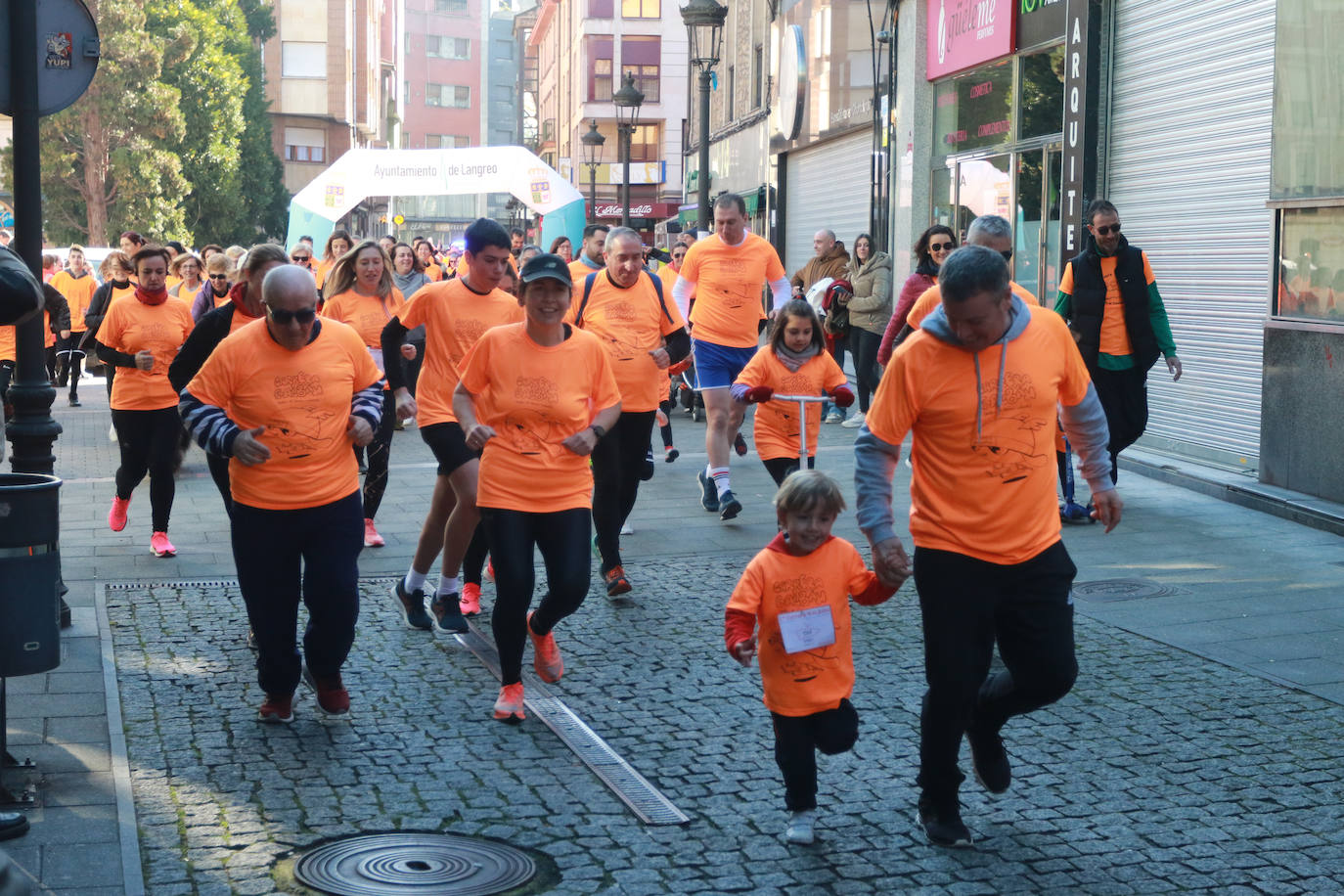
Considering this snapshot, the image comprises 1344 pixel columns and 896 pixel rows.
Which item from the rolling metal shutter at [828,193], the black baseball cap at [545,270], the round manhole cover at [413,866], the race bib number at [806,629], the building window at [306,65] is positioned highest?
the building window at [306,65]

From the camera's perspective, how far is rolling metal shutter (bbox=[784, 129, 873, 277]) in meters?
23.0

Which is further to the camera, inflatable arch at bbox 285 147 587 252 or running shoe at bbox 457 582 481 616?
inflatable arch at bbox 285 147 587 252

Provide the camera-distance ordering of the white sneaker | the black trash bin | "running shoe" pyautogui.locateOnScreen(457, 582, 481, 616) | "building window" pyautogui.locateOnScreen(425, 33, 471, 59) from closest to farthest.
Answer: the black trash bin, "running shoe" pyautogui.locateOnScreen(457, 582, 481, 616), the white sneaker, "building window" pyautogui.locateOnScreen(425, 33, 471, 59)

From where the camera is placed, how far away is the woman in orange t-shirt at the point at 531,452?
5984 millimetres

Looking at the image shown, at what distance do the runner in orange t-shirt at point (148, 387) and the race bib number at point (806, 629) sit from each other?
18.5 feet

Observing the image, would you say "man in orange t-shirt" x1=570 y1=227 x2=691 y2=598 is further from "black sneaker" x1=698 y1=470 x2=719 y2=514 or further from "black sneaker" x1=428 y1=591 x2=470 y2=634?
"black sneaker" x1=698 y1=470 x2=719 y2=514

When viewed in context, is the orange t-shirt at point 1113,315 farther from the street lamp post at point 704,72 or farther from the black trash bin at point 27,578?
the street lamp post at point 704,72

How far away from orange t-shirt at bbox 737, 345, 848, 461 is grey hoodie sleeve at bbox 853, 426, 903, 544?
13.8 feet

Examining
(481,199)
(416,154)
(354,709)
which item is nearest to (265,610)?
(354,709)

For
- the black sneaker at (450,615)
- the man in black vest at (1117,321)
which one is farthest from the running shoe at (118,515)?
the man in black vest at (1117,321)

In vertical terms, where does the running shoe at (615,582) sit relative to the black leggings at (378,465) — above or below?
below

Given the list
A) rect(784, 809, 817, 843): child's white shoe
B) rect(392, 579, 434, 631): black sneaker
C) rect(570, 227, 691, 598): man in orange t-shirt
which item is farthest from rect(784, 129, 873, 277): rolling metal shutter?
rect(784, 809, 817, 843): child's white shoe

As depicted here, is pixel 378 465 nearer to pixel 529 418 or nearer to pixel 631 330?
pixel 631 330

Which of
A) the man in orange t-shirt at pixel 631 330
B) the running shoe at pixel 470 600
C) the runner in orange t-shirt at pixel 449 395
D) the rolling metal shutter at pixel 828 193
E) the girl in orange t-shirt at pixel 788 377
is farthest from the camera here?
the rolling metal shutter at pixel 828 193
